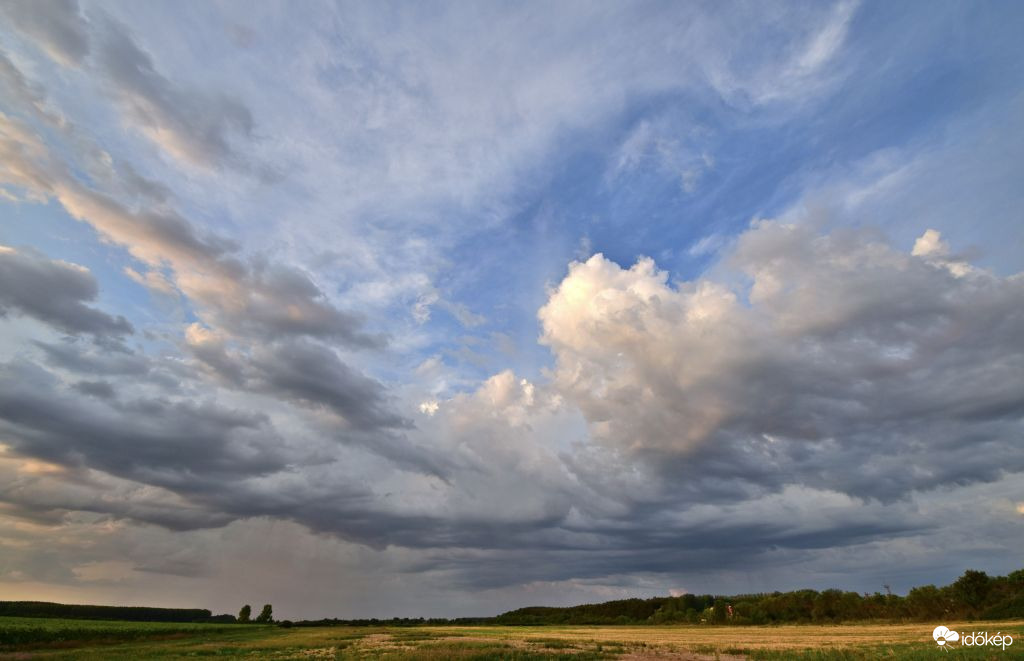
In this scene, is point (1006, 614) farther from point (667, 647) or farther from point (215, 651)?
point (215, 651)

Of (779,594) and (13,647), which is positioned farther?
(779,594)

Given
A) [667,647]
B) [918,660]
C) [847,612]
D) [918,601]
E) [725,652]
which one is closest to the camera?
[918,660]

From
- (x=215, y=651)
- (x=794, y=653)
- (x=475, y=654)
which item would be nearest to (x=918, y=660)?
(x=794, y=653)

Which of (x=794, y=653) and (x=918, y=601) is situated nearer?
(x=794, y=653)

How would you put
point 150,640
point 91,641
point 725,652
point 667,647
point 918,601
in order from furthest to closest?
point 918,601 → point 150,640 → point 91,641 → point 667,647 → point 725,652

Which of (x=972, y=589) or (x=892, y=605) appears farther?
(x=892, y=605)

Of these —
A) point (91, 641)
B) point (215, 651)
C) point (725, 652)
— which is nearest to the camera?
point (725, 652)

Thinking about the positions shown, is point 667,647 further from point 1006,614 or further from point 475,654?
point 1006,614

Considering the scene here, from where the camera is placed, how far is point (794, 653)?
50.1 m

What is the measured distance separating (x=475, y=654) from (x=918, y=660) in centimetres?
3531

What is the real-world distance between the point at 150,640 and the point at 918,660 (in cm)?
11871

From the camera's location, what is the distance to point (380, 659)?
163ft

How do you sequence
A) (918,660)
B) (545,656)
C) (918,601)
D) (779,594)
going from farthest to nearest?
1. (779,594)
2. (918,601)
3. (545,656)
4. (918,660)

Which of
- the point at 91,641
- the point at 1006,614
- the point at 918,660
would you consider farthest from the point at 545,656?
the point at 1006,614
